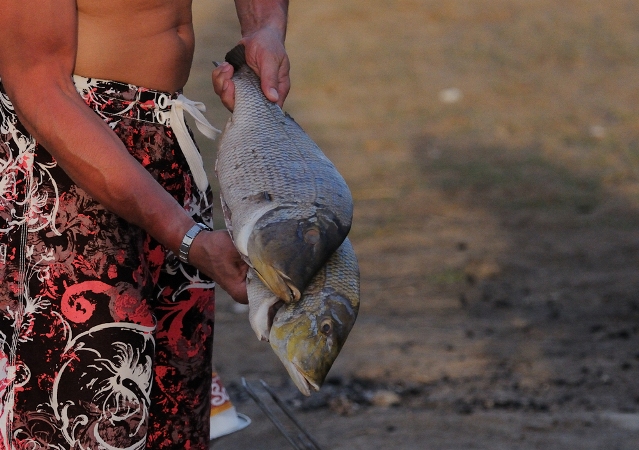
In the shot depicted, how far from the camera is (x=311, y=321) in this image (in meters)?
1.61

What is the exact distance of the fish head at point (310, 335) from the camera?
1602 millimetres

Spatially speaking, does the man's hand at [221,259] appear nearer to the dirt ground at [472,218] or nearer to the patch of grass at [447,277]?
the dirt ground at [472,218]

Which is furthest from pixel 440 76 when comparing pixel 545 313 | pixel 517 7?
pixel 545 313

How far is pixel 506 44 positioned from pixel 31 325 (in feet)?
28.0

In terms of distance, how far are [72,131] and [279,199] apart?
0.41 meters

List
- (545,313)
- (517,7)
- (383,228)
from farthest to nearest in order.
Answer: (517,7), (383,228), (545,313)

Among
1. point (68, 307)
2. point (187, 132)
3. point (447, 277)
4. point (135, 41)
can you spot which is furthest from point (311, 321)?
point (447, 277)

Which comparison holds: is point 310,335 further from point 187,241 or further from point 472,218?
point 472,218

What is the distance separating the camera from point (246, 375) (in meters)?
4.01

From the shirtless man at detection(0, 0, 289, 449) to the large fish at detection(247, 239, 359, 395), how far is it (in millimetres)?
95

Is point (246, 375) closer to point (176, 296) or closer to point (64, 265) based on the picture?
point (176, 296)

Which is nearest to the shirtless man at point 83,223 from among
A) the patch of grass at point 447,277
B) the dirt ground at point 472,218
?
the dirt ground at point 472,218

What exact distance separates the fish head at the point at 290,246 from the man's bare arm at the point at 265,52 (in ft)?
1.50

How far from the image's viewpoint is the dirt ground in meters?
3.64
